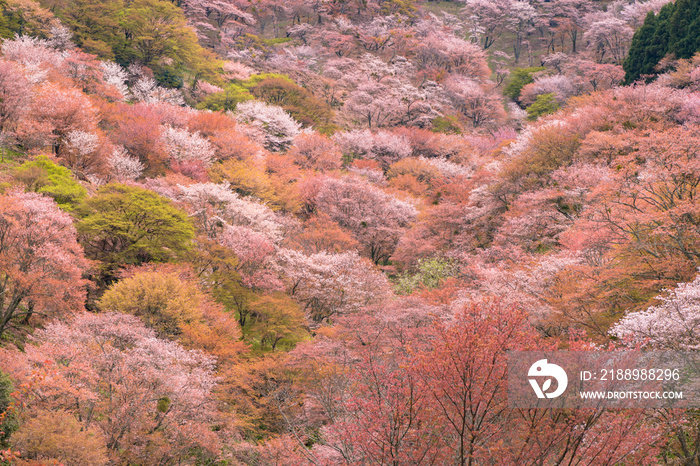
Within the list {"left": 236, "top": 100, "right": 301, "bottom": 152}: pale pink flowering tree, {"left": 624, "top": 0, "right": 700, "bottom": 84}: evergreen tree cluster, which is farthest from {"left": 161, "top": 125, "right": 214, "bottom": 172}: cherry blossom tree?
{"left": 624, "top": 0, "right": 700, "bottom": 84}: evergreen tree cluster

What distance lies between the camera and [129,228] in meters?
22.7

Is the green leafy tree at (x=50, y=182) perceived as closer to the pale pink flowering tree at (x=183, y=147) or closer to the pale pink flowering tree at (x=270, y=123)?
the pale pink flowering tree at (x=183, y=147)

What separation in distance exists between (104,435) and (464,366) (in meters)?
11.1

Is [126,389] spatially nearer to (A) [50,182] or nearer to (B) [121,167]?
(A) [50,182]

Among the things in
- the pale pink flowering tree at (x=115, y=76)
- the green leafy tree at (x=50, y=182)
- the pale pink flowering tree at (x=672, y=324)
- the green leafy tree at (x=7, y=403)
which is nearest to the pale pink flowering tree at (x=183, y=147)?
the green leafy tree at (x=50, y=182)

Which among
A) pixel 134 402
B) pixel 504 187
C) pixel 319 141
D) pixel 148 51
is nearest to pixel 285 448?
pixel 134 402

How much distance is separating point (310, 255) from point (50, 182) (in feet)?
47.1

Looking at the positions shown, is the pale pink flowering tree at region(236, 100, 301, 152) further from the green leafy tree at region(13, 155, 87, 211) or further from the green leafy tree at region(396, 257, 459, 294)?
the green leafy tree at region(396, 257, 459, 294)

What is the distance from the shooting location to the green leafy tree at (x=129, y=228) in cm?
2222

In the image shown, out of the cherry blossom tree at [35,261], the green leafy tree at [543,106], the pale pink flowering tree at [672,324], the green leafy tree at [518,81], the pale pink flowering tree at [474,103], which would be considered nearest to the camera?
the pale pink flowering tree at [672,324]

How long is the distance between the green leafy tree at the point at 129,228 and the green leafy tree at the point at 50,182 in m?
0.82

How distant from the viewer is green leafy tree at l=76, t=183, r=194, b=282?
22219 millimetres

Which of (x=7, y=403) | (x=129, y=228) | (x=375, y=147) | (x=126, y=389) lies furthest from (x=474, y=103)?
(x=7, y=403)

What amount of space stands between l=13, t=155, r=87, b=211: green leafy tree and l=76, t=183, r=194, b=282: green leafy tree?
820mm
